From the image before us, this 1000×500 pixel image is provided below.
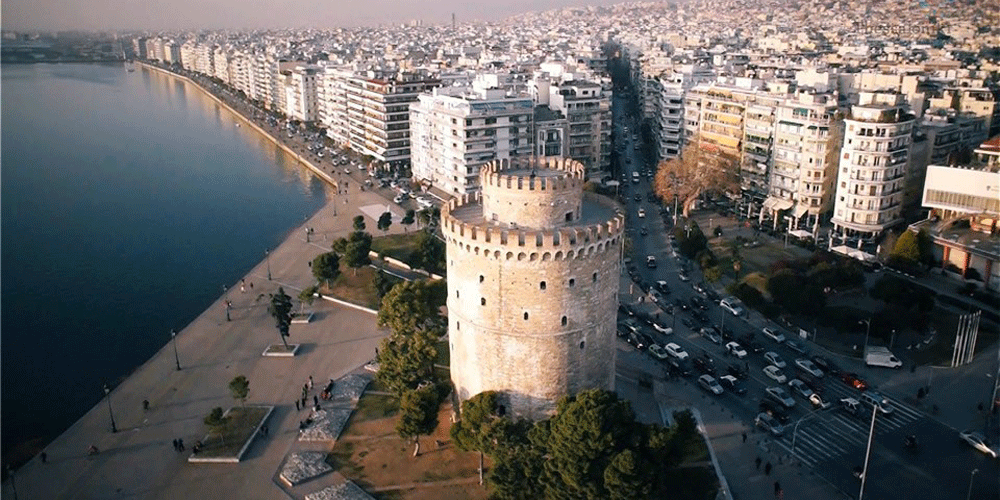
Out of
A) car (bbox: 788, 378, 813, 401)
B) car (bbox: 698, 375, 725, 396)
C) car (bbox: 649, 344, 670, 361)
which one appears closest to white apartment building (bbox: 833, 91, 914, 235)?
car (bbox: 788, 378, 813, 401)

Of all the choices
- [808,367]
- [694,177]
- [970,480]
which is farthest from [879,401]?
[694,177]

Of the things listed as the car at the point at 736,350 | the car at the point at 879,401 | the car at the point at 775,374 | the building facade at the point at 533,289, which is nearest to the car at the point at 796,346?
the car at the point at 736,350

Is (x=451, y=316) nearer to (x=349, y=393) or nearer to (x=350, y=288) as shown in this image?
(x=349, y=393)

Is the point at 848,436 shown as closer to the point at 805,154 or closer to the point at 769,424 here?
the point at 769,424

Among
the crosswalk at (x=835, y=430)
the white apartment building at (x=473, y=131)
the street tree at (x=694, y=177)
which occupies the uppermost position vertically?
the white apartment building at (x=473, y=131)

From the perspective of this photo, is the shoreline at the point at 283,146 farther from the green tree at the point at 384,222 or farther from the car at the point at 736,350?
the car at the point at 736,350
